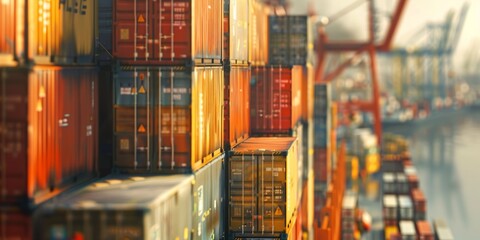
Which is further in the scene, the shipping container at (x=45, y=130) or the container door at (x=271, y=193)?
the container door at (x=271, y=193)

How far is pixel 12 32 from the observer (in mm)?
12695

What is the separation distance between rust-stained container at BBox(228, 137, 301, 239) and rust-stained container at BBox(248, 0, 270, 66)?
19.9 feet

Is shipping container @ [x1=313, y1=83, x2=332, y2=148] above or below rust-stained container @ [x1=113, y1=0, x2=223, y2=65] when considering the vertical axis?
below

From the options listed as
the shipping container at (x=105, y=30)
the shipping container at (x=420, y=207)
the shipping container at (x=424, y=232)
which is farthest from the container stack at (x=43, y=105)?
the shipping container at (x=420, y=207)

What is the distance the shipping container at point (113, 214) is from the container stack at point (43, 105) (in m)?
0.33

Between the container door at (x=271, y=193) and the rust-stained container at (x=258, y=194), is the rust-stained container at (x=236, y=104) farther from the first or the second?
the container door at (x=271, y=193)

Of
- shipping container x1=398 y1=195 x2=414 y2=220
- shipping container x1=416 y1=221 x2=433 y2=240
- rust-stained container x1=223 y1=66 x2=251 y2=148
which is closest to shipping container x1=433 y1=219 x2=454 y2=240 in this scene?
shipping container x1=416 y1=221 x2=433 y2=240

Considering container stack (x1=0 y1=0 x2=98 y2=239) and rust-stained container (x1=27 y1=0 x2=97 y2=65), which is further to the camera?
rust-stained container (x1=27 y1=0 x2=97 y2=65)

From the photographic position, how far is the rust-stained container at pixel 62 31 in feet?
44.6

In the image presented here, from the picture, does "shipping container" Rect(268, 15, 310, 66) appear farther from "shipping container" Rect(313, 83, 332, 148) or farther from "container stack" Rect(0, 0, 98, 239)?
"container stack" Rect(0, 0, 98, 239)

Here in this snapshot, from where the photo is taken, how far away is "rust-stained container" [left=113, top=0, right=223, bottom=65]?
16484 millimetres

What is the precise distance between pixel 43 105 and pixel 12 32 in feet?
4.13

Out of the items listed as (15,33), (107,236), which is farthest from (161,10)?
(107,236)

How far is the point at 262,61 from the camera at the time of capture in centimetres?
3228
